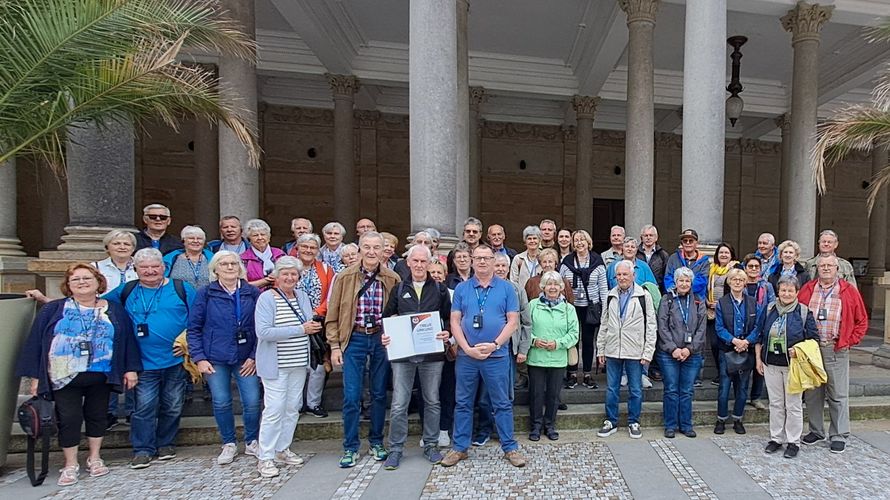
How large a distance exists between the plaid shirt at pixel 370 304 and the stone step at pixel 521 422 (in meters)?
1.26

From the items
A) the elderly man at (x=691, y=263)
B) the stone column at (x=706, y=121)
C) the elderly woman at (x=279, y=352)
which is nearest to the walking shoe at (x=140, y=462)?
the elderly woman at (x=279, y=352)

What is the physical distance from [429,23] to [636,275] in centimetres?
377

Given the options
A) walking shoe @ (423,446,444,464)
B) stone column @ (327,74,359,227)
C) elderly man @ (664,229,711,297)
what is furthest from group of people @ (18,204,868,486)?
stone column @ (327,74,359,227)

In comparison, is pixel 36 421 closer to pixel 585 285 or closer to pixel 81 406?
pixel 81 406

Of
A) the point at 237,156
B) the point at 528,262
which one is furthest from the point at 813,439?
the point at 237,156

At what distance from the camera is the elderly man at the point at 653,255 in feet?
18.9

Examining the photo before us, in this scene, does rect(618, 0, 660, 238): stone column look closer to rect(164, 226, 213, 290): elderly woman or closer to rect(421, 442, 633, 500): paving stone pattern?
rect(421, 442, 633, 500): paving stone pattern

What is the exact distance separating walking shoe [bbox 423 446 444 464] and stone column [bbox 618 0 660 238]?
608 cm

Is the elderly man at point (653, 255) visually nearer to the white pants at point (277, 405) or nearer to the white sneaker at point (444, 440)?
the white sneaker at point (444, 440)

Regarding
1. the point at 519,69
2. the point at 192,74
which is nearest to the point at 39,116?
the point at 192,74

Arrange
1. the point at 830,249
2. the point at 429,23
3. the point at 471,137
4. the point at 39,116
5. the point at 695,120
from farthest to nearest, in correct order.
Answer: the point at 471,137
the point at 695,120
the point at 429,23
the point at 830,249
the point at 39,116

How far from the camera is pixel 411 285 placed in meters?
4.10

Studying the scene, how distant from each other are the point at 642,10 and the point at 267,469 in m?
9.08

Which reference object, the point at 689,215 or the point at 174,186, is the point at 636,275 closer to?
the point at 689,215
